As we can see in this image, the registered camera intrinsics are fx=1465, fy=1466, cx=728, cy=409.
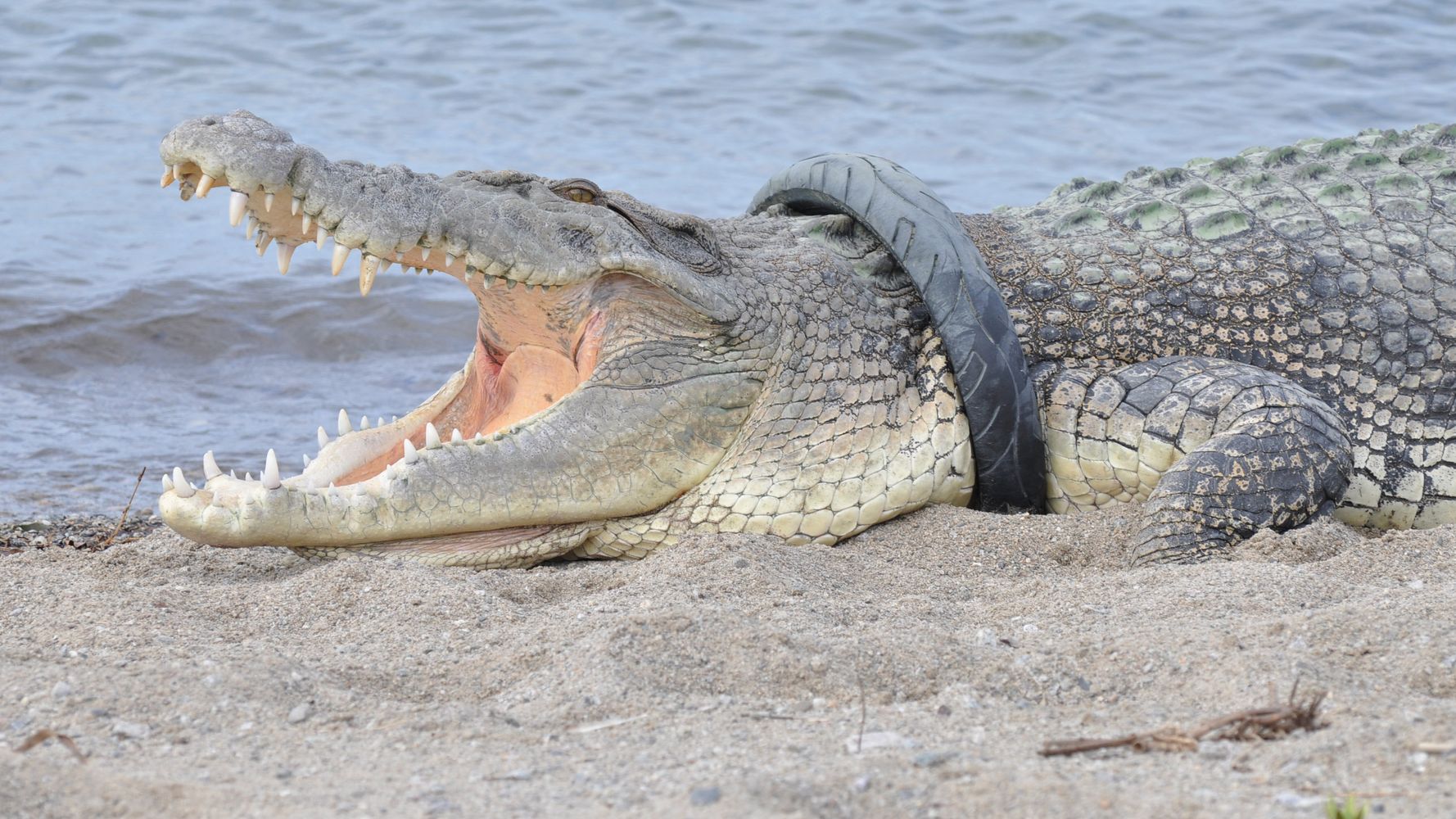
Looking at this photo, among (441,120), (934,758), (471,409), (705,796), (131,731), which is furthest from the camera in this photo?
(441,120)

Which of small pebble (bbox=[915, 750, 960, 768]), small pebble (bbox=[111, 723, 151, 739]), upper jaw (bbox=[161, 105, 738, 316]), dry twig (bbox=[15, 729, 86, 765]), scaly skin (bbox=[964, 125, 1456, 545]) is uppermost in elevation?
upper jaw (bbox=[161, 105, 738, 316])

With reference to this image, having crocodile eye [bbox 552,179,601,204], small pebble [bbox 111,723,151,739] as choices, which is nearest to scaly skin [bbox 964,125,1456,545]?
crocodile eye [bbox 552,179,601,204]

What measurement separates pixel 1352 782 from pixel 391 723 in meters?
1.68

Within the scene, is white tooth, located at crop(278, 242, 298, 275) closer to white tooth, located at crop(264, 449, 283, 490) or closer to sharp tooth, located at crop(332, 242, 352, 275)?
sharp tooth, located at crop(332, 242, 352, 275)

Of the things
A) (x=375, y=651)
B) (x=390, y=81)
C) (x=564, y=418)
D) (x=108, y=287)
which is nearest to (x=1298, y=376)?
(x=564, y=418)

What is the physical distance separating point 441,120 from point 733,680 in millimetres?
10422

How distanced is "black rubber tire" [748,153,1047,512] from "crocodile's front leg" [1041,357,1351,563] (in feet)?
0.40

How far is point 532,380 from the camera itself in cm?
458

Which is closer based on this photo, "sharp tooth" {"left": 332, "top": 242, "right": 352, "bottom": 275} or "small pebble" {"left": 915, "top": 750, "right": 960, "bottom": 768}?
"small pebble" {"left": 915, "top": 750, "right": 960, "bottom": 768}

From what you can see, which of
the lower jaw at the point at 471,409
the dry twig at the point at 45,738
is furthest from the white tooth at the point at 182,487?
the dry twig at the point at 45,738

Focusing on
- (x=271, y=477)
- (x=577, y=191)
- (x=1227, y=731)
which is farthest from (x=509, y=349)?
(x=1227, y=731)

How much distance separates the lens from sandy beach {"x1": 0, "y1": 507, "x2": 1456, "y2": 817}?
2.37 meters

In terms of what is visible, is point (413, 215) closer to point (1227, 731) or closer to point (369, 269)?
point (369, 269)

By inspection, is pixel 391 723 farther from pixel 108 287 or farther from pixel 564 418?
pixel 108 287
